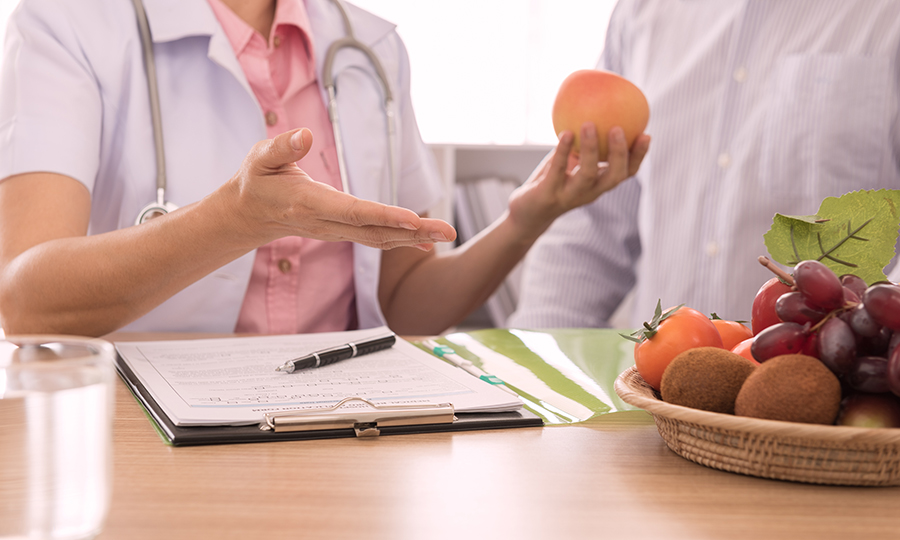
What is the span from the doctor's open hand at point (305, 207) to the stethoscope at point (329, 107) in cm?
30

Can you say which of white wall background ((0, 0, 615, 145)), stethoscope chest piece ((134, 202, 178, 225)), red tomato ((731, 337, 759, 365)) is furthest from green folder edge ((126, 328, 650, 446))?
white wall background ((0, 0, 615, 145))

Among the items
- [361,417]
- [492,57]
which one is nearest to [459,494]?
[361,417]

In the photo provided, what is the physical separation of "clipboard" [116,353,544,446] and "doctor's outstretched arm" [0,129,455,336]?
16 cm

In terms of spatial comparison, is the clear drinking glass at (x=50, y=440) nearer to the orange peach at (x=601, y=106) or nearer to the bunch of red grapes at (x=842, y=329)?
the bunch of red grapes at (x=842, y=329)

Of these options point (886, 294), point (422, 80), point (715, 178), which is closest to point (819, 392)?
point (886, 294)

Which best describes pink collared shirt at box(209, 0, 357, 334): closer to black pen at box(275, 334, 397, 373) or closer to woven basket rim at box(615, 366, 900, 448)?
black pen at box(275, 334, 397, 373)

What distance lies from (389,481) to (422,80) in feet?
8.29

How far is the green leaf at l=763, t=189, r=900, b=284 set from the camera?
516mm

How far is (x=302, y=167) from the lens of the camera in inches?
45.4

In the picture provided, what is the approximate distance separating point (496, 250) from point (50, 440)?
2.87 ft

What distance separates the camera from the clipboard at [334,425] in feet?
1.73

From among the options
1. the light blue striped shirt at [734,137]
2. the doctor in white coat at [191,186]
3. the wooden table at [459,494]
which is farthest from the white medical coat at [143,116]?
the light blue striped shirt at [734,137]

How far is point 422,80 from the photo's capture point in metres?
2.83

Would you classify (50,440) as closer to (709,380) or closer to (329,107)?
(709,380)
